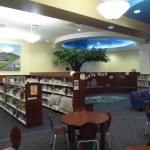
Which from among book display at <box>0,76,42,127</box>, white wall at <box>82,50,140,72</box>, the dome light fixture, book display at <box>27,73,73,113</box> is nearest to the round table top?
the dome light fixture

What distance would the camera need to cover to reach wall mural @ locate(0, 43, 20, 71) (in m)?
10.1

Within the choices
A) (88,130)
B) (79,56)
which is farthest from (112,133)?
(79,56)

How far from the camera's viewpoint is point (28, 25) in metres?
7.83

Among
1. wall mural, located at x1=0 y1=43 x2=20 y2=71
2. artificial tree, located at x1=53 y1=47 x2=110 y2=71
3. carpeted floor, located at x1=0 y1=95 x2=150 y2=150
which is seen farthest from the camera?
wall mural, located at x1=0 y1=43 x2=20 y2=71

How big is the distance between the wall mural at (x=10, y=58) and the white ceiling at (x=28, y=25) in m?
0.62

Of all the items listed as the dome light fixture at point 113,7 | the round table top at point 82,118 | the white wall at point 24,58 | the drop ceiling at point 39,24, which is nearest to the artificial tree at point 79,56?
the drop ceiling at point 39,24

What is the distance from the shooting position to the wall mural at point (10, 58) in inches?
396

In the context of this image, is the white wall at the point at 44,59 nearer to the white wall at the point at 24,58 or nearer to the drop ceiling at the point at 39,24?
the white wall at the point at 24,58

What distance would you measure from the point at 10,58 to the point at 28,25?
10.7 feet

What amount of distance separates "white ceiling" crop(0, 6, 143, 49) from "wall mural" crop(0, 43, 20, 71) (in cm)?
62

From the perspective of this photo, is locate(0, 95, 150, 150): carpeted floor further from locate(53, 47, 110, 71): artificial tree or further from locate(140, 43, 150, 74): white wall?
locate(140, 43, 150, 74): white wall

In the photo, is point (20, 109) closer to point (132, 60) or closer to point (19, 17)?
point (19, 17)

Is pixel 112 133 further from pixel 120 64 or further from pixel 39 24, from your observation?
pixel 120 64

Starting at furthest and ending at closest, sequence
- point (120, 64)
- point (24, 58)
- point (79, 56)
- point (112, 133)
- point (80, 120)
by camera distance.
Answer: point (120, 64), point (24, 58), point (79, 56), point (112, 133), point (80, 120)
